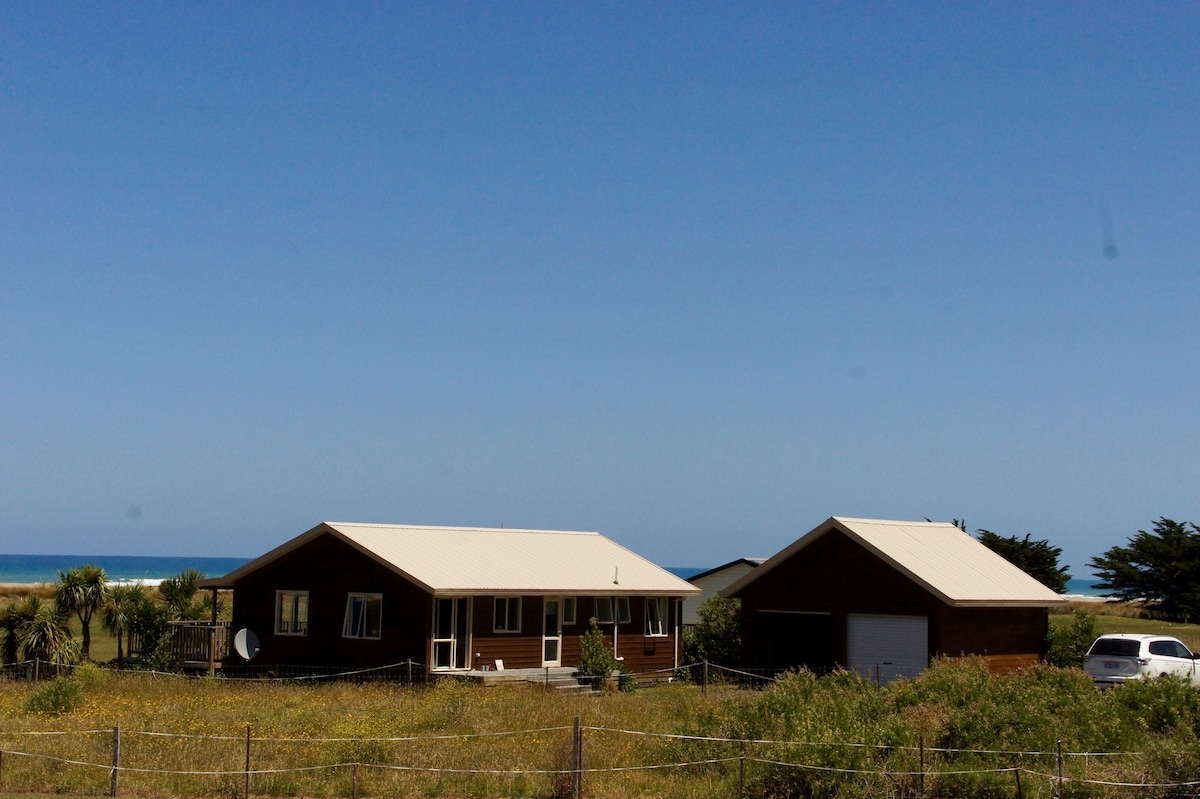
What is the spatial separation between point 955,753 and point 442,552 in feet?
73.8

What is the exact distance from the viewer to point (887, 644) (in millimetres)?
37062

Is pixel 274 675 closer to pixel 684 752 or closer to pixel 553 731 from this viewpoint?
pixel 553 731

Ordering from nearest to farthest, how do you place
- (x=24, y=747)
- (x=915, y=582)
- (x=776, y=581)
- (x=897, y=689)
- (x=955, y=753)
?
1. (x=955, y=753)
2. (x=24, y=747)
3. (x=897, y=689)
4. (x=915, y=582)
5. (x=776, y=581)

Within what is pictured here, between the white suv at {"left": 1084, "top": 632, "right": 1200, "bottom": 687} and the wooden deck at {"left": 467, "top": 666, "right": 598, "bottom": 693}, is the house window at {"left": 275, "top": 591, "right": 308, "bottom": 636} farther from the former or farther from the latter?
the white suv at {"left": 1084, "top": 632, "right": 1200, "bottom": 687}

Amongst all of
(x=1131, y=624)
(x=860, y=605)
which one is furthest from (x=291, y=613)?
(x=1131, y=624)

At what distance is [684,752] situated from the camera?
20875 mm

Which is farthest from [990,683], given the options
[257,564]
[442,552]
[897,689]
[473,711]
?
[257,564]

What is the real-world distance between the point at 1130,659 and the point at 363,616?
20.6 m

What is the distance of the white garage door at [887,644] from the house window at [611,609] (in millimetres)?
7477

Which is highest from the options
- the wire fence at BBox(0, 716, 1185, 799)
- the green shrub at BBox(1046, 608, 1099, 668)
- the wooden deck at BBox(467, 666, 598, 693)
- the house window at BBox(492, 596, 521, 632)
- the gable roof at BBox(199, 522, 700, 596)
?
the gable roof at BBox(199, 522, 700, 596)

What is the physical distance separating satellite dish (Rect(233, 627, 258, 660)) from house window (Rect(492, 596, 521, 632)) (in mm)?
7428

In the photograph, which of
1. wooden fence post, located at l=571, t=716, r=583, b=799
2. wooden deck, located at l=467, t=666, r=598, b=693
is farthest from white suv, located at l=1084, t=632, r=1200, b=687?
wooden fence post, located at l=571, t=716, r=583, b=799

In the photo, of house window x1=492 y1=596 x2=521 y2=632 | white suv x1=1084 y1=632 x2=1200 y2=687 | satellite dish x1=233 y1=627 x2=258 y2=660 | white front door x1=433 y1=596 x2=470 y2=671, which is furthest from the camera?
satellite dish x1=233 y1=627 x2=258 y2=660

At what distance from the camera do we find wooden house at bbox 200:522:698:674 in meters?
37.0
